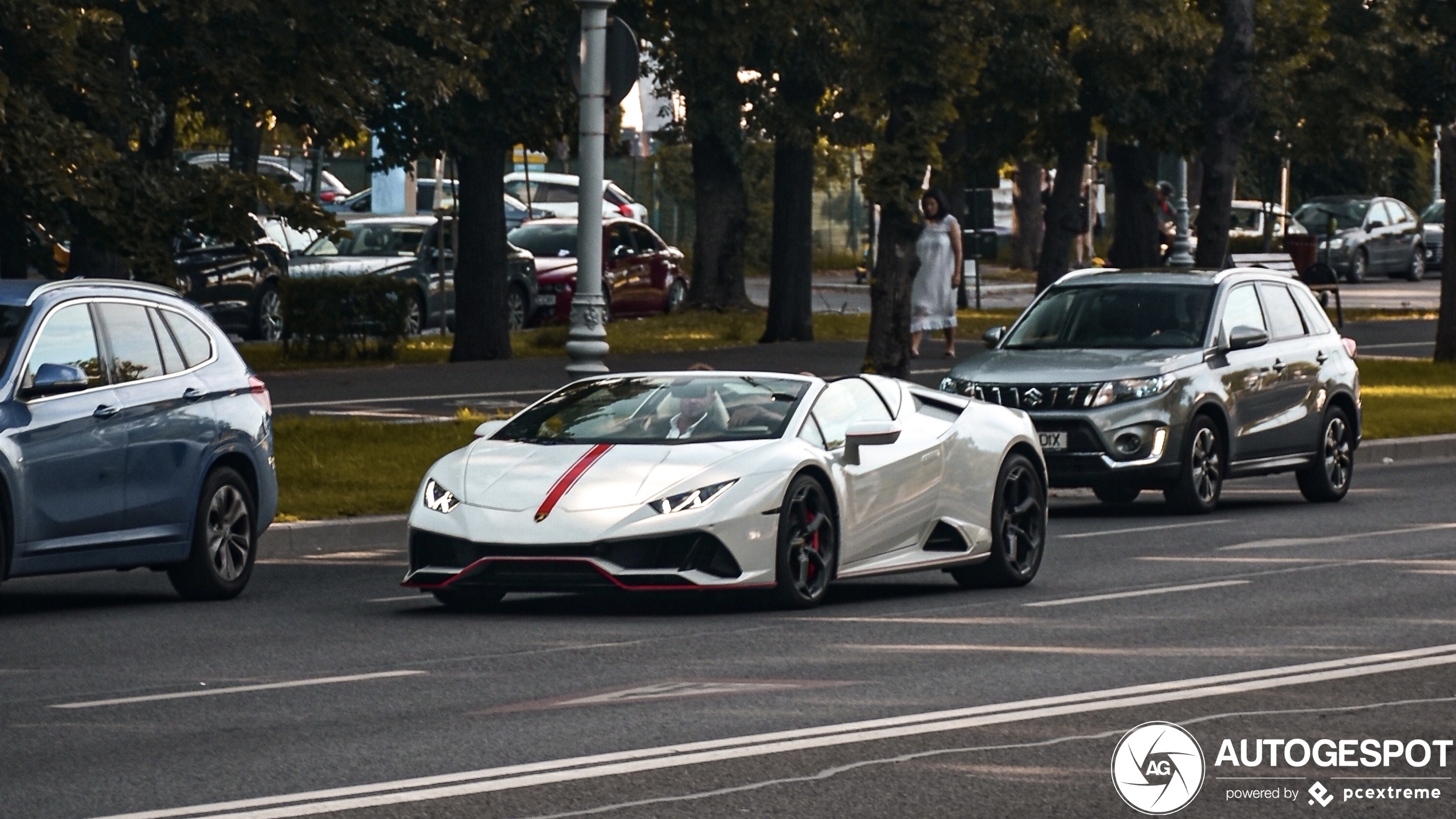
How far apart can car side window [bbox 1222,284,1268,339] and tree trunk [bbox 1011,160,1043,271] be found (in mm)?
39752

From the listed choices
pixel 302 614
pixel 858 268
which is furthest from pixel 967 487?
pixel 858 268

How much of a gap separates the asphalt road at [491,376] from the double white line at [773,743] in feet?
39.4

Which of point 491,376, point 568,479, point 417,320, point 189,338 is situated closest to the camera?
point 568,479

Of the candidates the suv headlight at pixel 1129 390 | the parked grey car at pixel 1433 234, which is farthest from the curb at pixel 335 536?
the parked grey car at pixel 1433 234

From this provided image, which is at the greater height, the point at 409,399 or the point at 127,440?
the point at 127,440

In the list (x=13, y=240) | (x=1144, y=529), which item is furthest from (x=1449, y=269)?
(x=13, y=240)

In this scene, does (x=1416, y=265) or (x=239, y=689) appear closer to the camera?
(x=239, y=689)

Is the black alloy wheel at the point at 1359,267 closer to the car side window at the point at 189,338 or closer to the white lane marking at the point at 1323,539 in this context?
the white lane marking at the point at 1323,539

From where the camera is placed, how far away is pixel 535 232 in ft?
130

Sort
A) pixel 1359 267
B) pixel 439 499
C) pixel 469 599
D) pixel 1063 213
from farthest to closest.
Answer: pixel 1359 267, pixel 1063 213, pixel 469 599, pixel 439 499

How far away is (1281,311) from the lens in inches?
773

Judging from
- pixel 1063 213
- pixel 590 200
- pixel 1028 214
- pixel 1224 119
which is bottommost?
pixel 1028 214

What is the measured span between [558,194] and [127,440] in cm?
4671

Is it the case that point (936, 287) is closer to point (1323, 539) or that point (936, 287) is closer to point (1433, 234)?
point (1323, 539)
